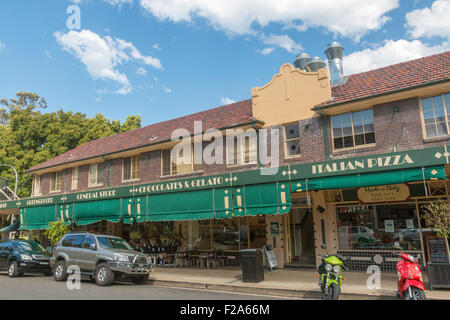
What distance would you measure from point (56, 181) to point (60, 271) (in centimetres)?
1271

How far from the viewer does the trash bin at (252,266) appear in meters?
11.6

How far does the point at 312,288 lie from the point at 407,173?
4.39 m

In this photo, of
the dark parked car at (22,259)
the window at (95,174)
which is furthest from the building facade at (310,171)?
the dark parked car at (22,259)

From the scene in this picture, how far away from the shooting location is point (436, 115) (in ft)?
39.1

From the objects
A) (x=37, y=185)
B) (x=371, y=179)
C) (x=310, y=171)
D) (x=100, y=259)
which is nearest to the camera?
(x=371, y=179)

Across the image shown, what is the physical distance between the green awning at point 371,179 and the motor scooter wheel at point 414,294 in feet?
12.4

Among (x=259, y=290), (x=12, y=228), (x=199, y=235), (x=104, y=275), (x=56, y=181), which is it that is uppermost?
(x=56, y=181)

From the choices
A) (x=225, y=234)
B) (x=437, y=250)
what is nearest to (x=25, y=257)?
(x=225, y=234)

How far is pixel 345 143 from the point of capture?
13.5 m

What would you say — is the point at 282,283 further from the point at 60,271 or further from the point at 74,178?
the point at 74,178

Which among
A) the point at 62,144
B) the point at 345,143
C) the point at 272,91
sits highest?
the point at 62,144

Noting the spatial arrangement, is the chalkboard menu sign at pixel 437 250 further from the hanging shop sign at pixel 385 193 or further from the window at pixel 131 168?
the window at pixel 131 168

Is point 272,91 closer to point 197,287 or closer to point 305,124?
point 305,124

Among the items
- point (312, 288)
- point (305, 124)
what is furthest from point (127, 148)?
point (312, 288)
